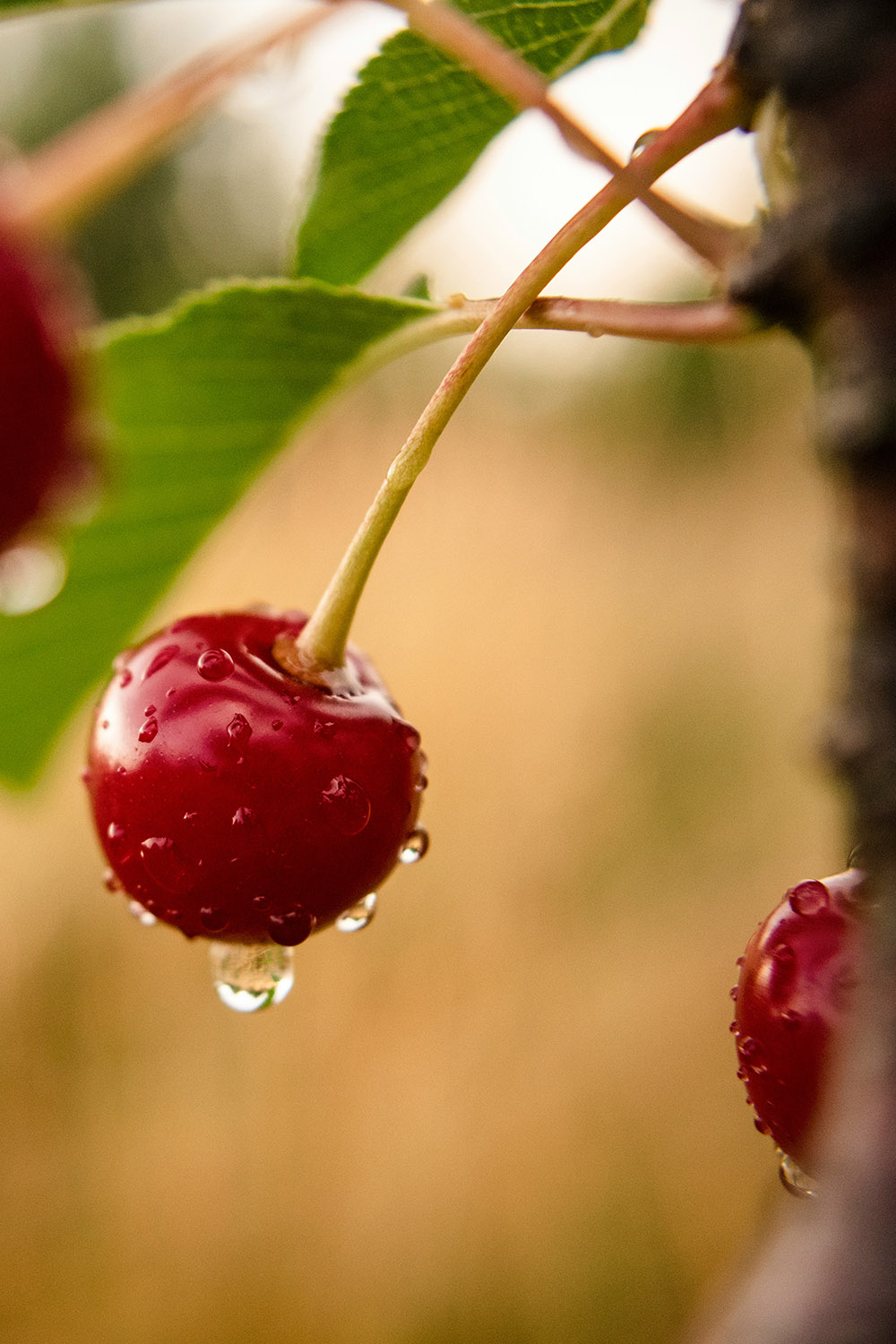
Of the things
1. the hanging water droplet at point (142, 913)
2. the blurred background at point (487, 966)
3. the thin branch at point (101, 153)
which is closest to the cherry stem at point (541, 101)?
the thin branch at point (101, 153)

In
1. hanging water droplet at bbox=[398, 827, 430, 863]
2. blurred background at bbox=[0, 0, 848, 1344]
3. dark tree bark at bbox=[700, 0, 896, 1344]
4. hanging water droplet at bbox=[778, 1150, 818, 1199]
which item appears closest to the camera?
dark tree bark at bbox=[700, 0, 896, 1344]

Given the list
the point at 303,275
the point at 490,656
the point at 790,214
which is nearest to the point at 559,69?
the point at 303,275

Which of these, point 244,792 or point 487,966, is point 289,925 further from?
point 487,966

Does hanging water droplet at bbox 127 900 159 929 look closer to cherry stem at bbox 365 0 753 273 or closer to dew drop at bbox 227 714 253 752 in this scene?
dew drop at bbox 227 714 253 752

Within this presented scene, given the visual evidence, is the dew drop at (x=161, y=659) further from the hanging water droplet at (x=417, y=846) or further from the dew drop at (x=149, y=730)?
the hanging water droplet at (x=417, y=846)

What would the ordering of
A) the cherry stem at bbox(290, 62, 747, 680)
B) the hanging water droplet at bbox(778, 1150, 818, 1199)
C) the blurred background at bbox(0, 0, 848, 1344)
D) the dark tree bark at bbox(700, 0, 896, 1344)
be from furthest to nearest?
1. the blurred background at bbox(0, 0, 848, 1344)
2. the hanging water droplet at bbox(778, 1150, 818, 1199)
3. the cherry stem at bbox(290, 62, 747, 680)
4. the dark tree bark at bbox(700, 0, 896, 1344)

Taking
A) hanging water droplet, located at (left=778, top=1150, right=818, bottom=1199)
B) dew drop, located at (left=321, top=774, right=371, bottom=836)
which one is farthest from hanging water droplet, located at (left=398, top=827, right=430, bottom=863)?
hanging water droplet, located at (left=778, top=1150, right=818, bottom=1199)

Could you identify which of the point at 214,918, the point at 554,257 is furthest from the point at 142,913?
the point at 554,257
